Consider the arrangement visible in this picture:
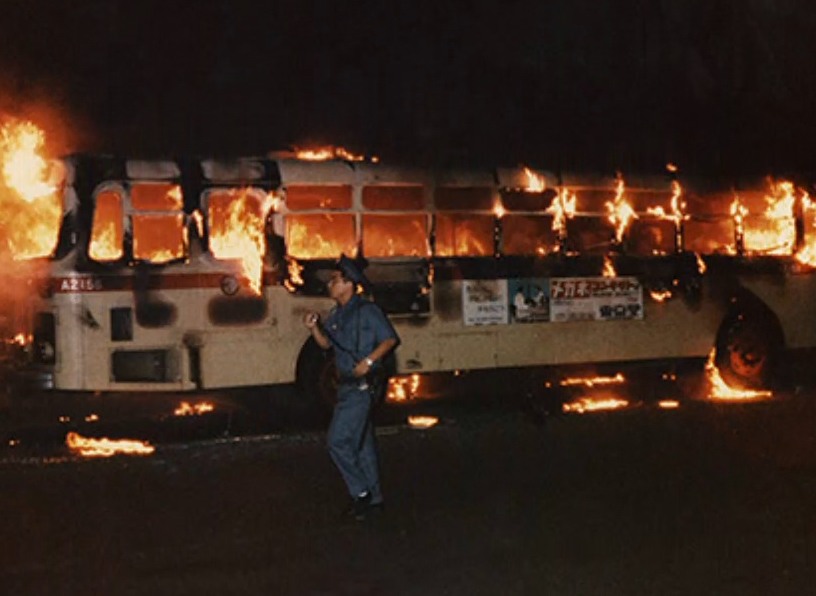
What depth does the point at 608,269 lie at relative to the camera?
487 inches

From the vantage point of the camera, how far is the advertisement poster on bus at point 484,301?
11586 mm

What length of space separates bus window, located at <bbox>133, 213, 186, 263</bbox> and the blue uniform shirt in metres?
4.23

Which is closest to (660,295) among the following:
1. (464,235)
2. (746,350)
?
(746,350)

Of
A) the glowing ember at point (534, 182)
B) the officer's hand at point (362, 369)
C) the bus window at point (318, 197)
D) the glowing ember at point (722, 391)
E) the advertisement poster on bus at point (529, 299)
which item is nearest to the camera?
the officer's hand at point (362, 369)

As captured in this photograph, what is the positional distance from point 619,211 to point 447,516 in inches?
265

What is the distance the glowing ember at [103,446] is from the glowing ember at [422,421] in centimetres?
276

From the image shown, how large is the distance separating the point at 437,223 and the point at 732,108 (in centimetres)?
2047

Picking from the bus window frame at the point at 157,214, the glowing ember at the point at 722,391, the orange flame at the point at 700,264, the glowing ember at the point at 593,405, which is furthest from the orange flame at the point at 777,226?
the bus window frame at the point at 157,214

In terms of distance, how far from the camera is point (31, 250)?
10203mm

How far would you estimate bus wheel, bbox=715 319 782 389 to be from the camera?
13.1 meters

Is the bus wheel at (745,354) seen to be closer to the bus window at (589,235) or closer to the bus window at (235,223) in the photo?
the bus window at (589,235)

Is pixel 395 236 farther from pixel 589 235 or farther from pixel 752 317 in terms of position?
pixel 752 317

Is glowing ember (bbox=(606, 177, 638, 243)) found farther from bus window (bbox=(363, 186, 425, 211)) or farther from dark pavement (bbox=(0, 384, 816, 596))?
dark pavement (bbox=(0, 384, 816, 596))

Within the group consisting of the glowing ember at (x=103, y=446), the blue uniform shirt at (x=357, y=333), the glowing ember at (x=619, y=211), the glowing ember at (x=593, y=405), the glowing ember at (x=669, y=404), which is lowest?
the glowing ember at (x=103, y=446)
